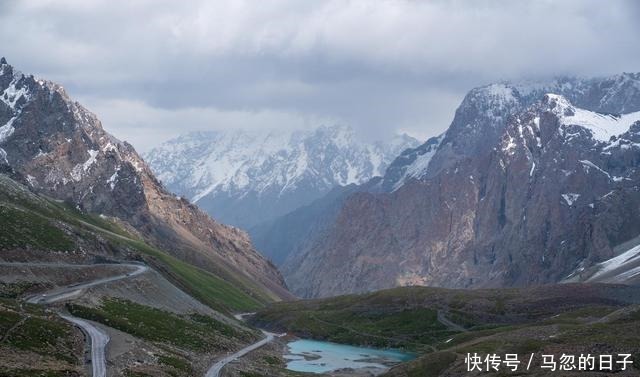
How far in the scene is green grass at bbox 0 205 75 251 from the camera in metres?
137

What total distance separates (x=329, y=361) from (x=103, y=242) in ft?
194

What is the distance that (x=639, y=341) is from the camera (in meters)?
92.9

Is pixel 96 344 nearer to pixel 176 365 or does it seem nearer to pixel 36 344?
pixel 176 365

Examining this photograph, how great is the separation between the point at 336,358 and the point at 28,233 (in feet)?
223

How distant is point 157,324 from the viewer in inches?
4771

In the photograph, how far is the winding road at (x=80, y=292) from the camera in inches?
3255

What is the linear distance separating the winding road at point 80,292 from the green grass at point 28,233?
233 inches

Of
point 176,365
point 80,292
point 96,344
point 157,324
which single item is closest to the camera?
point 96,344

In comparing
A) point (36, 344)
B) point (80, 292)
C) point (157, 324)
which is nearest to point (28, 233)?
point (80, 292)

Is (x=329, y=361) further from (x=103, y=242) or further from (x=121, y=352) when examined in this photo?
(x=121, y=352)

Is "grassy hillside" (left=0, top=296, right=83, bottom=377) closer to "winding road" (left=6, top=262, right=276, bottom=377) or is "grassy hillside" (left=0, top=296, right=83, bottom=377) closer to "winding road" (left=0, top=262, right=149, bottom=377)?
"winding road" (left=0, top=262, right=149, bottom=377)

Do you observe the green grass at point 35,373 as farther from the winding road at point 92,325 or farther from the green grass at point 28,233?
the green grass at point 28,233

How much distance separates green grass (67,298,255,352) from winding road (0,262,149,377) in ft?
14.5

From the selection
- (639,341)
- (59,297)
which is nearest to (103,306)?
(59,297)
